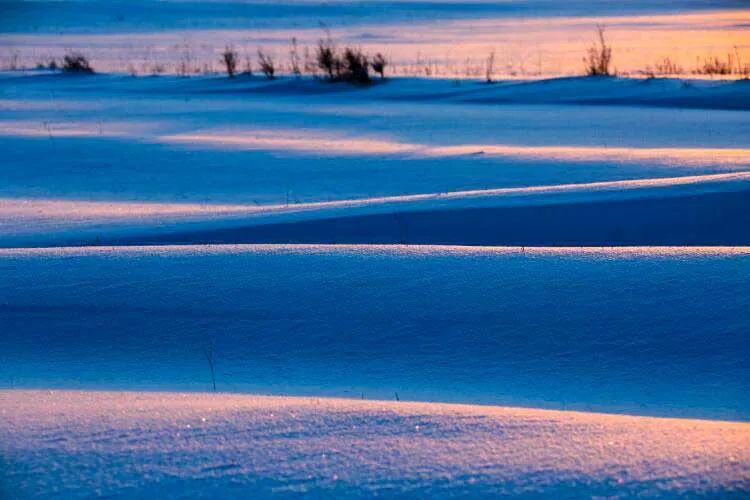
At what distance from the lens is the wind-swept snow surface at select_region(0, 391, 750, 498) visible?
2818 millimetres

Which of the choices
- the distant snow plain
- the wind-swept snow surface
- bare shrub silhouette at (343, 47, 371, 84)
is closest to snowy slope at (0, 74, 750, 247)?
the distant snow plain

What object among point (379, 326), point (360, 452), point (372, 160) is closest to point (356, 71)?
point (372, 160)

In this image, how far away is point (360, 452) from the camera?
10.1ft

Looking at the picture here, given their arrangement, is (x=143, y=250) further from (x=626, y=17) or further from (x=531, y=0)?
(x=531, y=0)

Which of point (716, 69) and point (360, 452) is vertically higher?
point (716, 69)

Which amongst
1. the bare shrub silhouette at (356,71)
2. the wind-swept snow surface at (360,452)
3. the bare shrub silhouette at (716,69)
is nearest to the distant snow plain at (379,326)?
the wind-swept snow surface at (360,452)

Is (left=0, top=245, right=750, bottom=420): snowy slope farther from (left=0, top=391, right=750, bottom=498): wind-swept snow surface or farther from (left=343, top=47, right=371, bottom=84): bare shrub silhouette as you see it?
(left=343, top=47, right=371, bottom=84): bare shrub silhouette

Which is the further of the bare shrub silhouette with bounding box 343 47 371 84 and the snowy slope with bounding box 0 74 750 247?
the bare shrub silhouette with bounding box 343 47 371 84

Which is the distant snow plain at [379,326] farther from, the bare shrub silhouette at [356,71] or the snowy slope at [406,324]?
the bare shrub silhouette at [356,71]

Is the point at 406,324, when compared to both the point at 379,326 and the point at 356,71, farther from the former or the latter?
the point at 356,71

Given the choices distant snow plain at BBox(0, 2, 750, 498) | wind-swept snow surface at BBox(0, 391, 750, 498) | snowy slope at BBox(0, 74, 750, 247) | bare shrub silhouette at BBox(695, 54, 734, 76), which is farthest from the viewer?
Result: bare shrub silhouette at BBox(695, 54, 734, 76)

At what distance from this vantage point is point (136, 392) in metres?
3.99

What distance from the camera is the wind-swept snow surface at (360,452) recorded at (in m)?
2.82

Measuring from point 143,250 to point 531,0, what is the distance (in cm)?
5639
